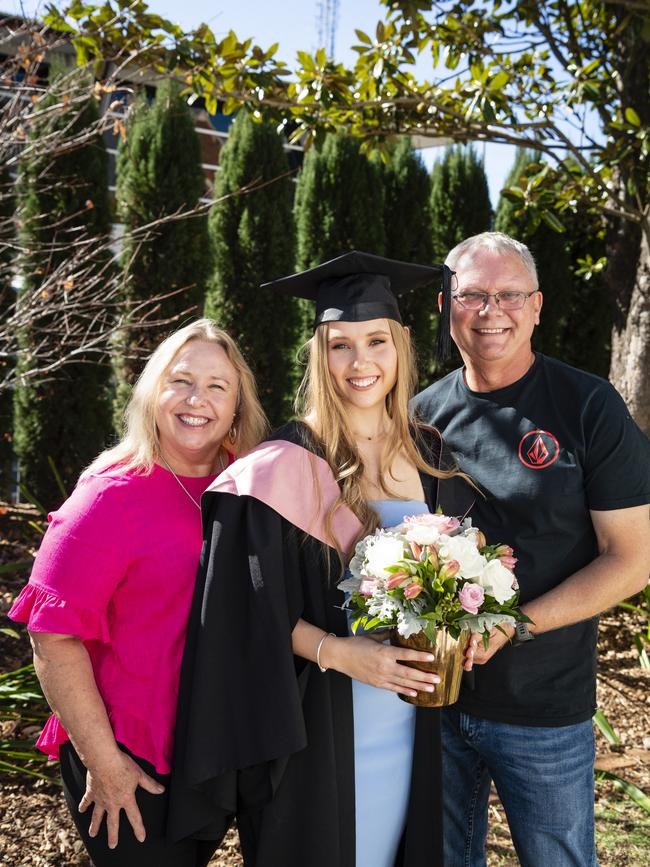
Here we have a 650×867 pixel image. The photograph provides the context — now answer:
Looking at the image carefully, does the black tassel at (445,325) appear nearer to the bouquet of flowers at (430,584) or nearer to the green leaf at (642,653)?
the bouquet of flowers at (430,584)

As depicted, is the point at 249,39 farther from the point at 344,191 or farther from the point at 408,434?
the point at 344,191

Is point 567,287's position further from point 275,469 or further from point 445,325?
point 275,469

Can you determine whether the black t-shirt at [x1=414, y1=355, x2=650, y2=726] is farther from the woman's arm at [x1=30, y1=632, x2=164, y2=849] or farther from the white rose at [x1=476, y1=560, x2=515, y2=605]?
the woman's arm at [x1=30, y1=632, x2=164, y2=849]

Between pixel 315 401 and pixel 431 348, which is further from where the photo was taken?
pixel 431 348

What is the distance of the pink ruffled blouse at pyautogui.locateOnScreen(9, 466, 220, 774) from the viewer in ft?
6.60

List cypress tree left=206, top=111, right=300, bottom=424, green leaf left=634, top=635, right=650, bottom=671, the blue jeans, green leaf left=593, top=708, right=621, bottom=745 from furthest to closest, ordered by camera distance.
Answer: cypress tree left=206, top=111, right=300, bottom=424, green leaf left=634, top=635, right=650, bottom=671, green leaf left=593, top=708, right=621, bottom=745, the blue jeans

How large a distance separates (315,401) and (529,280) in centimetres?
88

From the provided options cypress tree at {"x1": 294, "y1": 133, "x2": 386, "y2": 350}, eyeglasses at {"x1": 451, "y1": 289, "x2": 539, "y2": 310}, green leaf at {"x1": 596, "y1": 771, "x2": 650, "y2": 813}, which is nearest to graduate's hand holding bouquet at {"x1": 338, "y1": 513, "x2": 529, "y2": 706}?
eyeglasses at {"x1": 451, "y1": 289, "x2": 539, "y2": 310}

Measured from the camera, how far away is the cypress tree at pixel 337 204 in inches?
306

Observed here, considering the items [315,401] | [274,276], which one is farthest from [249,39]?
[274,276]

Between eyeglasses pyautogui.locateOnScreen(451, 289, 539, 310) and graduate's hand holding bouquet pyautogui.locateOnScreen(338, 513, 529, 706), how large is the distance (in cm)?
89

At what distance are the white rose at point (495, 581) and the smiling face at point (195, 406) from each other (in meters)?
0.89

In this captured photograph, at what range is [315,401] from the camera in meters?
2.28

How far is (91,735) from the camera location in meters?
1.98
